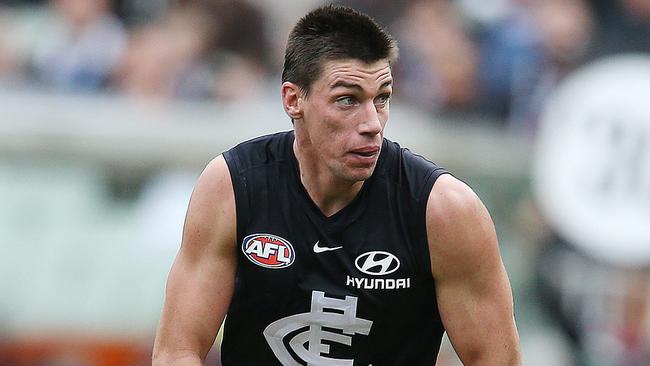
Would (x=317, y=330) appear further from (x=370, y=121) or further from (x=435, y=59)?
(x=435, y=59)

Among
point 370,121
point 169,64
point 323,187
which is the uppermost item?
point 370,121

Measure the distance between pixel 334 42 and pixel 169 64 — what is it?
6.14 metres

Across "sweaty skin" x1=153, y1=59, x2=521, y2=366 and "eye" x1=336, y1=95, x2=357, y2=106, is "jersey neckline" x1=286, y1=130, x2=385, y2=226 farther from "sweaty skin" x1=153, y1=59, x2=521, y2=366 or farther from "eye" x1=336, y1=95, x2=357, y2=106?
"eye" x1=336, y1=95, x2=357, y2=106

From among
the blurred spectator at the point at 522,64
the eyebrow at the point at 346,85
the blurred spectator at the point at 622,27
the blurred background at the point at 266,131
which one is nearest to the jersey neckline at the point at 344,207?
the eyebrow at the point at 346,85

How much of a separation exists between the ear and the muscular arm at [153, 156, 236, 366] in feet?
1.14

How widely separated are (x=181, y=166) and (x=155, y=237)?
61cm

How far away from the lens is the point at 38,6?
11547mm

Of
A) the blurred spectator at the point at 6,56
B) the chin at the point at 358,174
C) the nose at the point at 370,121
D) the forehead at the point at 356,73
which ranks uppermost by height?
the forehead at the point at 356,73

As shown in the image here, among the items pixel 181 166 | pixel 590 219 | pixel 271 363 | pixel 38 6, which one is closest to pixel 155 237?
pixel 181 166

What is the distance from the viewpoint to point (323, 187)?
18.0 feet

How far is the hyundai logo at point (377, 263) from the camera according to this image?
17.6ft

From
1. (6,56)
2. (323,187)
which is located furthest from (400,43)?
(323,187)

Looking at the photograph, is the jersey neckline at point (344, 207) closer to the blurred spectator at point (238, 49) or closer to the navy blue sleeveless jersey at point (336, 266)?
the navy blue sleeveless jersey at point (336, 266)

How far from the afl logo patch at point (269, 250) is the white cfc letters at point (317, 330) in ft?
0.58
